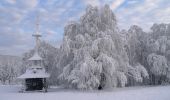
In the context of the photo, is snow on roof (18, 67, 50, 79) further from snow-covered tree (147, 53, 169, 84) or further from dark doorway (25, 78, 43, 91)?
snow-covered tree (147, 53, 169, 84)

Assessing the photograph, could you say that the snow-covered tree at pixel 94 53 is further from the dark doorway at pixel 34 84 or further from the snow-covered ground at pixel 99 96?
the dark doorway at pixel 34 84

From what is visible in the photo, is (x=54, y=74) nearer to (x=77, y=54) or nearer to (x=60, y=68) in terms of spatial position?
(x=60, y=68)

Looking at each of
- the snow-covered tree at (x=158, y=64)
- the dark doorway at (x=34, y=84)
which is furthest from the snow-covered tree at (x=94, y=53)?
the dark doorway at (x=34, y=84)

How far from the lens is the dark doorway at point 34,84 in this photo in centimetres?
2483

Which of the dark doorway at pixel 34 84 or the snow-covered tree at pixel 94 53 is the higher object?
the snow-covered tree at pixel 94 53

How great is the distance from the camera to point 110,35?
885 inches

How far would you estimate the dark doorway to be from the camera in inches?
977

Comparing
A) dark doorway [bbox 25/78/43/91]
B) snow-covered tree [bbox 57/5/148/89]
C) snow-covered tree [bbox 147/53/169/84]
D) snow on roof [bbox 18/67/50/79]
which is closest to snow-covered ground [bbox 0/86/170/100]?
snow-covered tree [bbox 57/5/148/89]

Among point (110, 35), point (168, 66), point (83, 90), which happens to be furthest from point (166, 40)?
point (83, 90)

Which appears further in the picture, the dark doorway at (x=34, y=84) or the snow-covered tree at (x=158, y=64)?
the snow-covered tree at (x=158, y=64)

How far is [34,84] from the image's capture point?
25.0m

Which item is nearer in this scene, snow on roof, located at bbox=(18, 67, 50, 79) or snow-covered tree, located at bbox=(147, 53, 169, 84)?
snow on roof, located at bbox=(18, 67, 50, 79)

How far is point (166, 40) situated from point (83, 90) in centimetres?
1454

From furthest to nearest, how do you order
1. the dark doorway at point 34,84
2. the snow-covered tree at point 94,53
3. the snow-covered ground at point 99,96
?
the dark doorway at point 34,84 < the snow-covered tree at point 94,53 < the snow-covered ground at point 99,96
